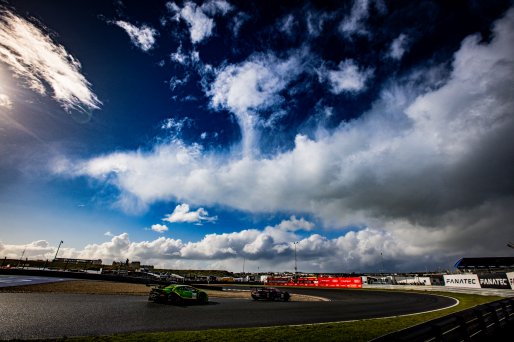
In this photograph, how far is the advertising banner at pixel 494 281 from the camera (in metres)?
29.9

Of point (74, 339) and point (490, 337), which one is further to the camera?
point (490, 337)

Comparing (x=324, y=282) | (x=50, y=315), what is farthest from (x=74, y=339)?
(x=324, y=282)

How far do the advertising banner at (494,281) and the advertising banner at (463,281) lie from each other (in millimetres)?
802

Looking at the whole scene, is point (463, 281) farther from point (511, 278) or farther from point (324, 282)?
point (324, 282)

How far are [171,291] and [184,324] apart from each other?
7.12 meters

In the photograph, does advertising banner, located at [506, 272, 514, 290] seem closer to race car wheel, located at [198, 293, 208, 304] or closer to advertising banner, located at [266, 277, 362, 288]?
advertising banner, located at [266, 277, 362, 288]

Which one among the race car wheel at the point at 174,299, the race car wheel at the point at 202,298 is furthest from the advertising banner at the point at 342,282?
the race car wheel at the point at 174,299

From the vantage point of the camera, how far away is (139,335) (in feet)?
25.4

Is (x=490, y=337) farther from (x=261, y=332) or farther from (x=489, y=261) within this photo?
(x=489, y=261)

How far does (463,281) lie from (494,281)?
5255 millimetres

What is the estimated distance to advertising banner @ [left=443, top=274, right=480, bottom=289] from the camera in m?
33.7

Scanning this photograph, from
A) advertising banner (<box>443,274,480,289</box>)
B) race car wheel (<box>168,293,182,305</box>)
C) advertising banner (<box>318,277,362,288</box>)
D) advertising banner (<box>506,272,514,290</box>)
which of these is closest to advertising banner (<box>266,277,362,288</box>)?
advertising banner (<box>318,277,362,288</box>)

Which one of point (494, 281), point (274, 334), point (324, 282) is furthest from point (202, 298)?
point (324, 282)

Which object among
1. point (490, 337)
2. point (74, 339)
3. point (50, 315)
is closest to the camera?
point (74, 339)
